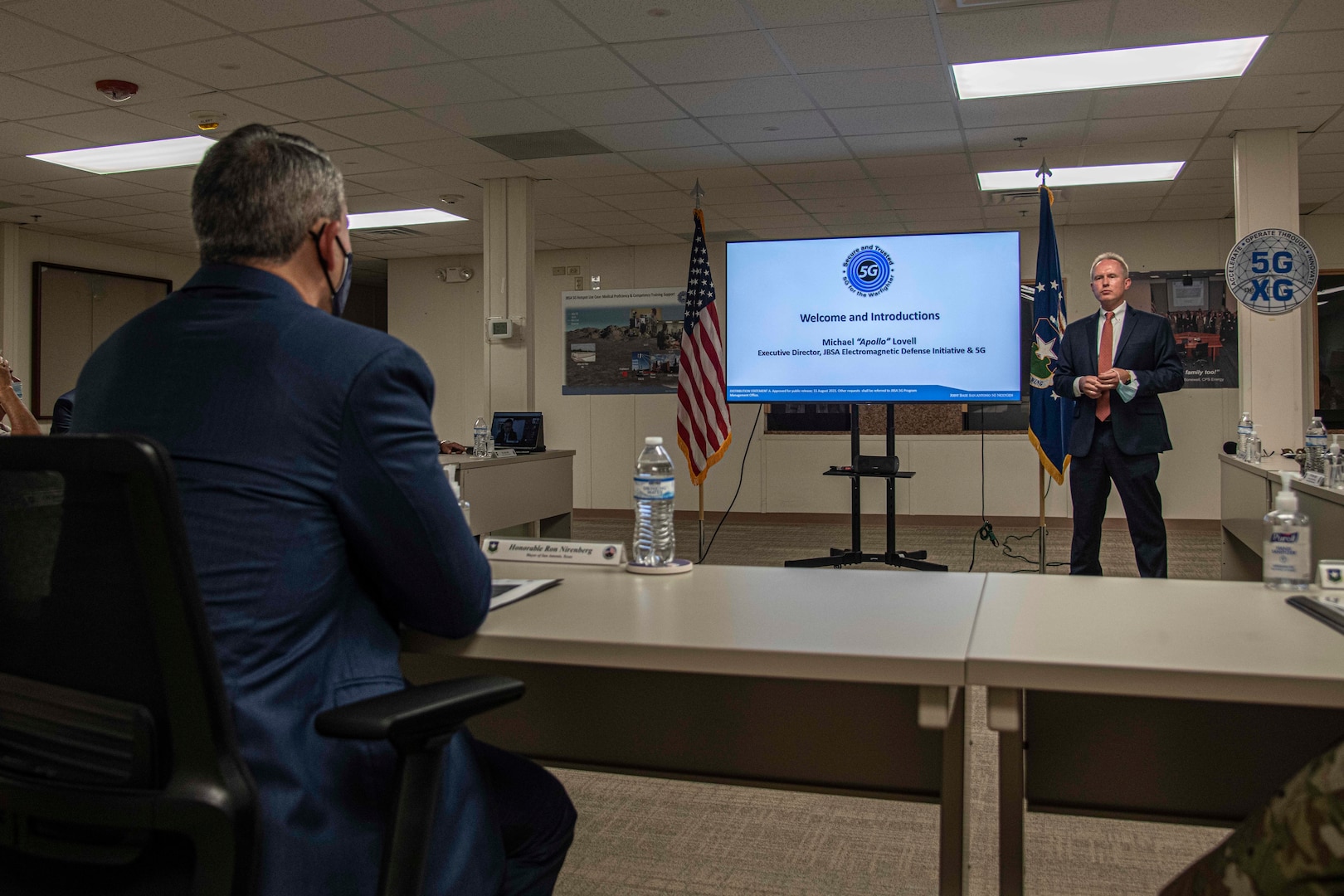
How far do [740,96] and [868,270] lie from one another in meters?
1.12

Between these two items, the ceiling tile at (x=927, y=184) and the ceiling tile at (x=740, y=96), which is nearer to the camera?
the ceiling tile at (x=740, y=96)

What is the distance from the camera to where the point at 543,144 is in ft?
19.7

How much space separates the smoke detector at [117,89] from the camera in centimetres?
482

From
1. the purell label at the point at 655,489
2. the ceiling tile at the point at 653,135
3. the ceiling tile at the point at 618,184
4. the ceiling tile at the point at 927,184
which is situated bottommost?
the purell label at the point at 655,489

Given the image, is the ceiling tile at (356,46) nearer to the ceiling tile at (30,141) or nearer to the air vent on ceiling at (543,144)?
Answer: the air vent on ceiling at (543,144)

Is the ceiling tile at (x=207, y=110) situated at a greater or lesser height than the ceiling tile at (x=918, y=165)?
lesser

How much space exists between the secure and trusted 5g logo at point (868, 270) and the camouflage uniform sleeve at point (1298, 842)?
450 centimetres

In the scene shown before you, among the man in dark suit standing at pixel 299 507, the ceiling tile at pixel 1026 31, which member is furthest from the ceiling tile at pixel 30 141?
the man in dark suit standing at pixel 299 507

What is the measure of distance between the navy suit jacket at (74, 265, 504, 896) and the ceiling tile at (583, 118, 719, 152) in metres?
4.77

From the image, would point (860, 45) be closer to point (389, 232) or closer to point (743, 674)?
point (743, 674)

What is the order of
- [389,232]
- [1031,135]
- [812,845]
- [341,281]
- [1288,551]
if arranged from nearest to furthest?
[341,281] → [1288,551] → [812,845] → [1031,135] → [389,232]

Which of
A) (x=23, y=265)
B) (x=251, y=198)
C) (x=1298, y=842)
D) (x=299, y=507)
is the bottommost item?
(x=1298, y=842)

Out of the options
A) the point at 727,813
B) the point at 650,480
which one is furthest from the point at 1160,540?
the point at 650,480

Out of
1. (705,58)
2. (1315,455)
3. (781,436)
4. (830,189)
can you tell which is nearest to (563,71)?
(705,58)
